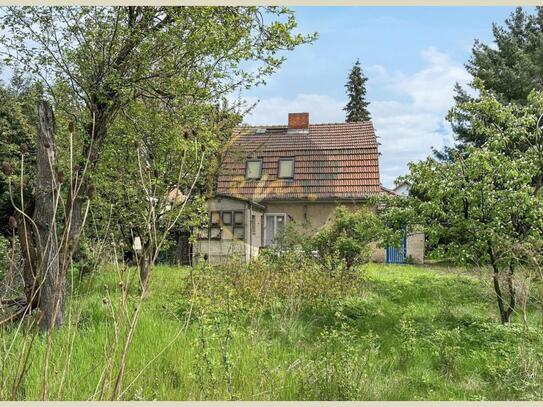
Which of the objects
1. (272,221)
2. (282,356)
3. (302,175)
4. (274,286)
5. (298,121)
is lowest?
(282,356)

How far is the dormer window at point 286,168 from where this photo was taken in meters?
23.8

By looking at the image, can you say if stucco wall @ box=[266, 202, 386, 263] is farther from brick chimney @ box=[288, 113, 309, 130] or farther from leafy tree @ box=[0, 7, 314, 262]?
leafy tree @ box=[0, 7, 314, 262]

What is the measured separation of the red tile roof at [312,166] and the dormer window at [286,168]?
189mm

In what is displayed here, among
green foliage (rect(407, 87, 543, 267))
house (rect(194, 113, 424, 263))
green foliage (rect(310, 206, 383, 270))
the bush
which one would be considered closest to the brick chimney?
house (rect(194, 113, 424, 263))

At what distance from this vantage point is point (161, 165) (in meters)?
8.74

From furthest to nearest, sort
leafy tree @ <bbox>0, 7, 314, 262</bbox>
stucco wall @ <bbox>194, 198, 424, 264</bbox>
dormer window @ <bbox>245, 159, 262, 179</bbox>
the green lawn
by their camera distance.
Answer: dormer window @ <bbox>245, 159, 262, 179</bbox>
stucco wall @ <bbox>194, 198, 424, 264</bbox>
leafy tree @ <bbox>0, 7, 314, 262</bbox>
the green lawn

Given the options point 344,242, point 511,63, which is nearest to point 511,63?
point 511,63

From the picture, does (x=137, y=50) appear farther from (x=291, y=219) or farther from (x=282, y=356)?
(x=291, y=219)

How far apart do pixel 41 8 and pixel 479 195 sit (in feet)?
21.0

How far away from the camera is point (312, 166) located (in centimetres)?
2381

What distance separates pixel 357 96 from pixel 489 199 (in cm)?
3684

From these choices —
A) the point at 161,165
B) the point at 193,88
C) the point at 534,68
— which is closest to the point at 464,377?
the point at 193,88

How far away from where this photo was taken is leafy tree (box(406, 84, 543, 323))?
23.0 feet

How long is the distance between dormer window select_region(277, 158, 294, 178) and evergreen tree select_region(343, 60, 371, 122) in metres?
19.8
